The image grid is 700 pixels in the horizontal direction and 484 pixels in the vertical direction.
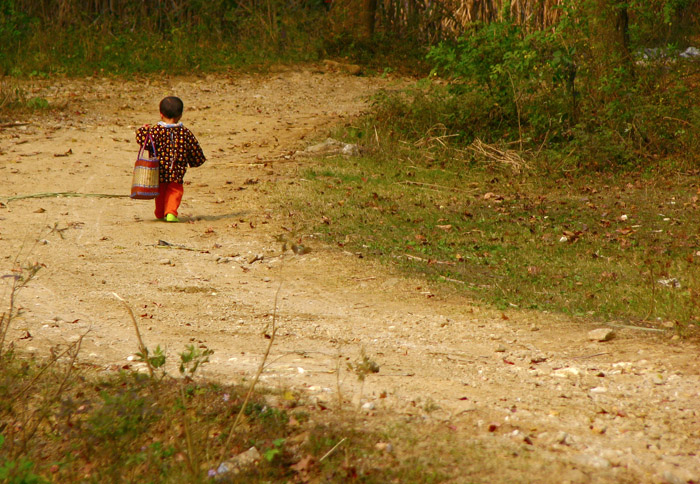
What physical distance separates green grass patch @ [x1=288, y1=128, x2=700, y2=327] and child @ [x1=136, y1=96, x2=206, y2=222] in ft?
3.76

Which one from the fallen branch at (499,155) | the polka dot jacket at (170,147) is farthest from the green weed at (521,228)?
the polka dot jacket at (170,147)

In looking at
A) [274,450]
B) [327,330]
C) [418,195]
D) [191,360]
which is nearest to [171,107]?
[418,195]

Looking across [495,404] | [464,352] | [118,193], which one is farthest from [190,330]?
[118,193]

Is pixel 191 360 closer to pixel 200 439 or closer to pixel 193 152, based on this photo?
pixel 200 439

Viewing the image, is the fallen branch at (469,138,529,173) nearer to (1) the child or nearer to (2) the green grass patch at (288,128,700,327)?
(2) the green grass patch at (288,128,700,327)

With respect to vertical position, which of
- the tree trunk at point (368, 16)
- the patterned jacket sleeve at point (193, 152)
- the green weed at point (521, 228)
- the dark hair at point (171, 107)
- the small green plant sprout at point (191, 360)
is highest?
the tree trunk at point (368, 16)

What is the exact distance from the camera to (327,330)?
463 centimetres

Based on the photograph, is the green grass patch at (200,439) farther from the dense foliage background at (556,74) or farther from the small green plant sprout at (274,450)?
the dense foliage background at (556,74)

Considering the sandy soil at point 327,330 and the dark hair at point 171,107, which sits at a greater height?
the dark hair at point 171,107

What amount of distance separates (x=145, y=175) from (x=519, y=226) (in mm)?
3456

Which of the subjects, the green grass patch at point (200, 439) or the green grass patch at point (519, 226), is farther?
the green grass patch at point (519, 226)

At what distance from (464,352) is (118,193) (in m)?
4.92

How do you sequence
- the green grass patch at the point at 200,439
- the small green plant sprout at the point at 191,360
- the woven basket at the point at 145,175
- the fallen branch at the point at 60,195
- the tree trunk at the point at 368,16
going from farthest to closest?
the tree trunk at the point at 368,16 < the fallen branch at the point at 60,195 < the woven basket at the point at 145,175 < the small green plant sprout at the point at 191,360 < the green grass patch at the point at 200,439

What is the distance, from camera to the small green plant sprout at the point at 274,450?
300 centimetres
